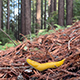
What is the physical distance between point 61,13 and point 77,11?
1.68m

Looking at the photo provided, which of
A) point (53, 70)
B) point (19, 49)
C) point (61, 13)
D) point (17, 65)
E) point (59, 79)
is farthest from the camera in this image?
point (61, 13)

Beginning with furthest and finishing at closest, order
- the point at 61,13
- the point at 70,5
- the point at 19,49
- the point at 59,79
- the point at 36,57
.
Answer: the point at 61,13
the point at 70,5
the point at 19,49
the point at 36,57
the point at 59,79

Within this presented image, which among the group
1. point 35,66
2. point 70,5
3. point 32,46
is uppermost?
point 70,5

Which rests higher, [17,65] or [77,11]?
[77,11]

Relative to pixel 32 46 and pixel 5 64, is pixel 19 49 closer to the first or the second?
pixel 32 46

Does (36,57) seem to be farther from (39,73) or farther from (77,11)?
(77,11)

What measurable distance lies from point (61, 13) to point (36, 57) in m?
8.41

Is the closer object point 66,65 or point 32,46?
point 66,65

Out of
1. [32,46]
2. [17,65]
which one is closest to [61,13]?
[32,46]

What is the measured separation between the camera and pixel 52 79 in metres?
1.01

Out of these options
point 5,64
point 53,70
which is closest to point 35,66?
point 53,70

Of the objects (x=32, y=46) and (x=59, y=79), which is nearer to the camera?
(x=59, y=79)

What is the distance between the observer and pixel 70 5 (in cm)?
827

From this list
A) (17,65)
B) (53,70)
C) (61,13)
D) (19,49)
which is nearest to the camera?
(53,70)
